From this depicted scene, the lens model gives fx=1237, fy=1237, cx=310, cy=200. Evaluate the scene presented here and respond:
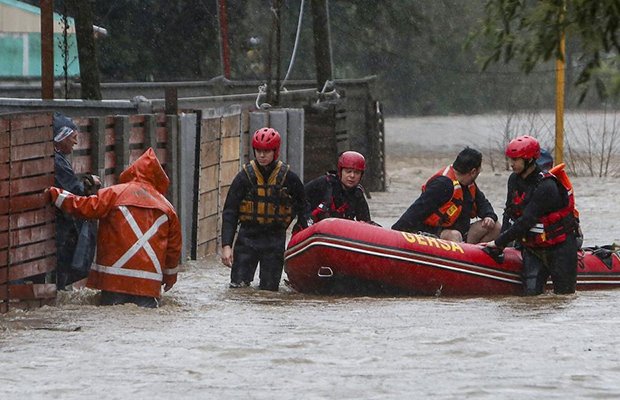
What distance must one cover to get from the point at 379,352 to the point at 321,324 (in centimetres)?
117

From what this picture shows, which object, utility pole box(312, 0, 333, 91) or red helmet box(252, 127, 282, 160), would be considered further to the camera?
utility pole box(312, 0, 333, 91)

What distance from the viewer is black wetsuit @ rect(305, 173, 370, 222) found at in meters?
10.9

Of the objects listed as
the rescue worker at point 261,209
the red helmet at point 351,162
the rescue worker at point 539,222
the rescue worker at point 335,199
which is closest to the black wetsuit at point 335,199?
the rescue worker at point 335,199

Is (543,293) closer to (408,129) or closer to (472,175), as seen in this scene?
(472,175)

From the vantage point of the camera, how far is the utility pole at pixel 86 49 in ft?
52.8

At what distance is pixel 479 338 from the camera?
7.84m

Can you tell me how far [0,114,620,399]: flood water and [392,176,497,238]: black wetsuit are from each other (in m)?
0.84

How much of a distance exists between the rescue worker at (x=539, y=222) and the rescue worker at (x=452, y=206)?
0.50 m

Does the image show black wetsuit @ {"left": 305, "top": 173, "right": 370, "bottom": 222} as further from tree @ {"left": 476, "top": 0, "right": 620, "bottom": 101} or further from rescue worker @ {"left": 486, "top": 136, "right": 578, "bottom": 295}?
tree @ {"left": 476, "top": 0, "right": 620, "bottom": 101}

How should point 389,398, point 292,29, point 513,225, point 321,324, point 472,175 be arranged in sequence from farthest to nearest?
point 292,29 → point 472,175 → point 513,225 → point 321,324 → point 389,398

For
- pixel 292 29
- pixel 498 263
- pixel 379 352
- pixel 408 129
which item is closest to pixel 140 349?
pixel 379 352

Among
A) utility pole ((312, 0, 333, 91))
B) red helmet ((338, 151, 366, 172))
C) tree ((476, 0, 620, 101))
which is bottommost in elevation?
red helmet ((338, 151, 366, 172))

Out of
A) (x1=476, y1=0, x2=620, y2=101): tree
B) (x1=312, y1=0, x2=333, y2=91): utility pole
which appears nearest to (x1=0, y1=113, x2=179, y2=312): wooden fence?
(x1=476, y1=0, x2=620, y2=101): tree

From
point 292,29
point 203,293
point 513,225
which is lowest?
point 203,293
